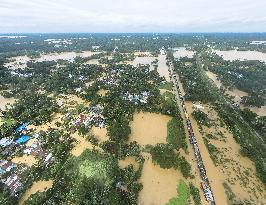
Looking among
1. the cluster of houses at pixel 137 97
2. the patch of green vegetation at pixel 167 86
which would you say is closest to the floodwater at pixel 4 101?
the cluster of houses at pixel 137 97

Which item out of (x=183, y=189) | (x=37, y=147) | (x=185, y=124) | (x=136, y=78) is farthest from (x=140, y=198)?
(x=136, y=78)

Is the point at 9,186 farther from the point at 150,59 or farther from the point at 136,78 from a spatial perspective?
the point at 150,59

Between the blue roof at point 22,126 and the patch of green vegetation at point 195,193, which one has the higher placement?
the blue roof at point 22,126

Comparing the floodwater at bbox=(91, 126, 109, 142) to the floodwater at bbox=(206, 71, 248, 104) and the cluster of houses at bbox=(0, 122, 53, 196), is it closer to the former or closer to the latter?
the cluster of houses at bbox=(0, 122, 53, 196)

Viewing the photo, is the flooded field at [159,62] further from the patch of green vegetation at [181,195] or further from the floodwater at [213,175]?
the patch of green vegetation at [181,195]

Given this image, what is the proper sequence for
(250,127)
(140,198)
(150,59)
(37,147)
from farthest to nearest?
(150,59), (250,127), (37,147), (140,198)

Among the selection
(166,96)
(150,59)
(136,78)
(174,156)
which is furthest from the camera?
(150,59)

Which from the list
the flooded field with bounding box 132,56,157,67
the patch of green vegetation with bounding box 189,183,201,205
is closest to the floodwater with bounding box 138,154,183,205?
the patch of green vegetation with bounding box 189,183,201,205
